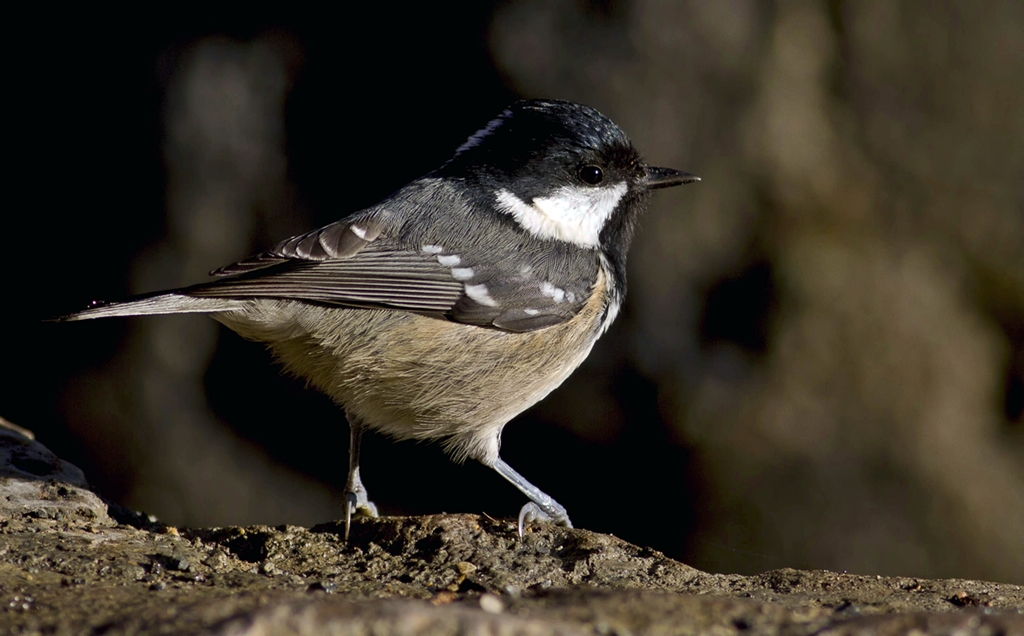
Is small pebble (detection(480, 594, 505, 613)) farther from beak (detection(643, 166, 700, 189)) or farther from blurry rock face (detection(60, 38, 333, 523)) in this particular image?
blurry rock face (detection(60, 38, 333, 523))

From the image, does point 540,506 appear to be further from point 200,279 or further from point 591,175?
point 200,279

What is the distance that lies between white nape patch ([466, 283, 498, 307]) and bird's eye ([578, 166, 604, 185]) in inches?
27.5

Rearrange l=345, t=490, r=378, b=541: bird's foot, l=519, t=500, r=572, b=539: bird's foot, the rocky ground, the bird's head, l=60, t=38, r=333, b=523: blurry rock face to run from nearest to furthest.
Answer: the rocky ground, l=519, t=500, r=572, b=539: bird's foot, l=345, t=490, r=378, b=541: bird's foot, the bird's head, l=60, t=38, r=333, b=523: blurry rock face

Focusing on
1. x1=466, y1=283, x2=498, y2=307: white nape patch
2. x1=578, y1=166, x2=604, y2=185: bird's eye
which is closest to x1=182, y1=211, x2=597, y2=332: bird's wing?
x1=466, y1=283, x2=498, y2=307: white nape patch

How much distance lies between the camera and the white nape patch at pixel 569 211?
153 inches

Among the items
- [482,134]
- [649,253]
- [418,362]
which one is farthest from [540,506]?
[649,253]

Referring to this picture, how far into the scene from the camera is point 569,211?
3.92 meters

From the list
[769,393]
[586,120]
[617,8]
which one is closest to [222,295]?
[586,120]

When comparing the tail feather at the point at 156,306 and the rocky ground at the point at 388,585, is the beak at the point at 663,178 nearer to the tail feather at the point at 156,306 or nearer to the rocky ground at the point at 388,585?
the rocky ground at the point at 388,585

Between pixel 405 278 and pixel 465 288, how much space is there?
238 mm

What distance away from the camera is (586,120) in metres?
3.81

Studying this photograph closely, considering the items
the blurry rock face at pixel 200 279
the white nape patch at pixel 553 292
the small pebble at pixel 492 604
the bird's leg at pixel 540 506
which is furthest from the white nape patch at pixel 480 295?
the blurry rock face at pixel 200 279

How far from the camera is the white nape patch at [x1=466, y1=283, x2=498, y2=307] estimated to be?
361 cm

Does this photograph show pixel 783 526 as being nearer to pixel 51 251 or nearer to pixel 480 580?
pixel 480 580
